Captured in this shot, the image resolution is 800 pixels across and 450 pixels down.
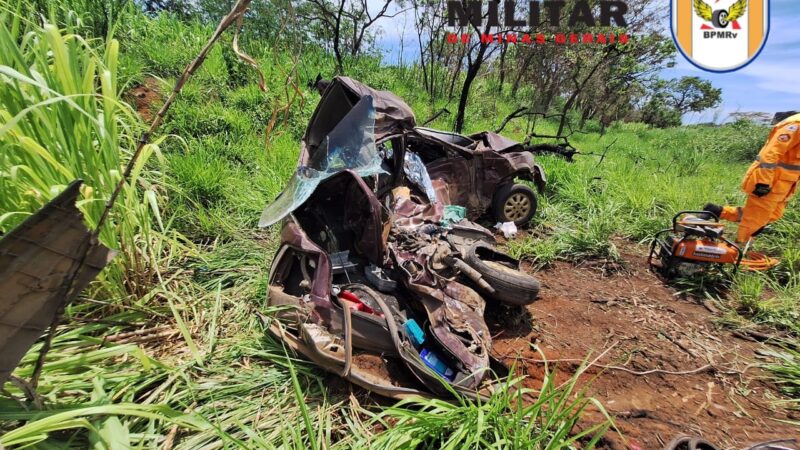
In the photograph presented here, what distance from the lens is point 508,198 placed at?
12.8 ft

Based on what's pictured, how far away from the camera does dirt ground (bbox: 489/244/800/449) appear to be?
183cm

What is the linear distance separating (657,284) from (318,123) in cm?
341

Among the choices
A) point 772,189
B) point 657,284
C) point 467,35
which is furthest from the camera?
point 467,35

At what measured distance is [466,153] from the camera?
362cm

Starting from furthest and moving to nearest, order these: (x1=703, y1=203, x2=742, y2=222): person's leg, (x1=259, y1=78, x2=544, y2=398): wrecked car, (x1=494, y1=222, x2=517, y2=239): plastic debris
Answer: (x1=494, y1=222, x2=517, y2=239): plastic debris → (x1=703, y1=203, x2=742, y2=222): person's leg → (x1=259, y1=78, x2=544, y2=398): wrecked car

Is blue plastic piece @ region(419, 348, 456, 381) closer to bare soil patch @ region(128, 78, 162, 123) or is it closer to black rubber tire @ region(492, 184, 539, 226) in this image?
black rubber tire @ region(492, 184, 539, 226)

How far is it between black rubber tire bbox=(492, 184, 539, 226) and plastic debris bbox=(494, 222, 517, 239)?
3.4 inches

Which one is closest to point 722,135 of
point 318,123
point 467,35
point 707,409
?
point 467,35

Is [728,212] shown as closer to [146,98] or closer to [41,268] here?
[41,268]

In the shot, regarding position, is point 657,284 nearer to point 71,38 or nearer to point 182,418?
point 182,418

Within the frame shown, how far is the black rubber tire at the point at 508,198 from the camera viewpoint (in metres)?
3.88

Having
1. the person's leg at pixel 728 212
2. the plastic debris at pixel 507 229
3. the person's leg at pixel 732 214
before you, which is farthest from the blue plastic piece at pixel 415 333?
the person's leg at pixel 732 214

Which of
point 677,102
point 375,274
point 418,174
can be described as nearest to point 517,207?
point 418,174

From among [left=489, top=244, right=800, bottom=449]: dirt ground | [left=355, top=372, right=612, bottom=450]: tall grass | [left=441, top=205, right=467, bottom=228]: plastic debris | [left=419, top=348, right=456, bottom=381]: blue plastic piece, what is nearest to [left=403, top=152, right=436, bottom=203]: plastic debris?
[left=441, top=205, right=467, bottom=228]: plastic debris
